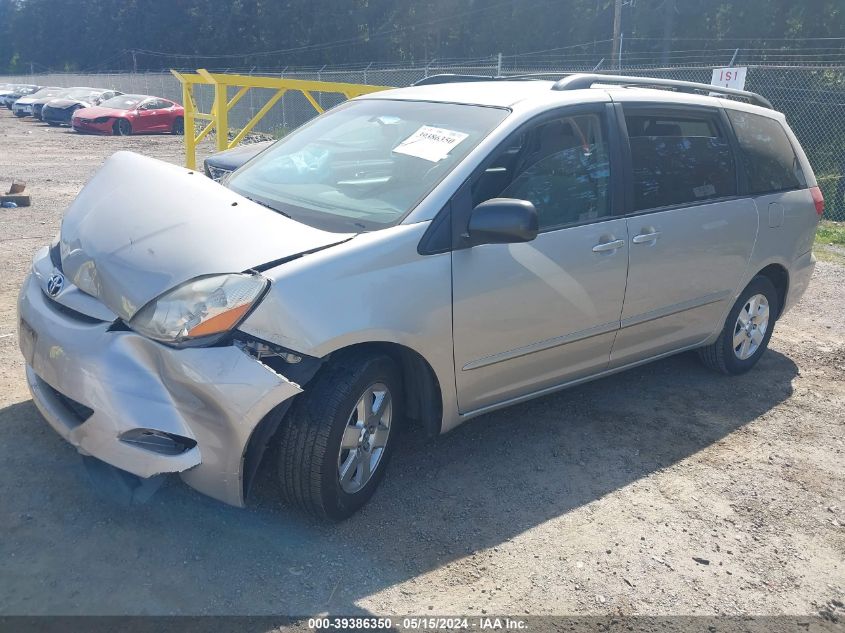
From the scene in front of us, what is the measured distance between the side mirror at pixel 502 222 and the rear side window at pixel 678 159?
1142mm

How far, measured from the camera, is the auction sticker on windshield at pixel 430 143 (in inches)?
151

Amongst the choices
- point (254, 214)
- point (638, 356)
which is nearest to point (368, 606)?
point (254, 214)

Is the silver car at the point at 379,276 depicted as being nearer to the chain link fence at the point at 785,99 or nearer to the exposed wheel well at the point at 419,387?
the exposed wheel well at the point at 419,387

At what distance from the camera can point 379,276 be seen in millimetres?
3293

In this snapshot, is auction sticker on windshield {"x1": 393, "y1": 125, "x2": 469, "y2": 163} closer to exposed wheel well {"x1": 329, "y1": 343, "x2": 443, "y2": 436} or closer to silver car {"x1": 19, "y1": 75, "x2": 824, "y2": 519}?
silver car {"x1": 19, "y1": 75, "x2": 824, "y2": 519}

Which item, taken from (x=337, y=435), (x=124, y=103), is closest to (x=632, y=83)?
(x=337, y=435)

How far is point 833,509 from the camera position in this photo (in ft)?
12.9

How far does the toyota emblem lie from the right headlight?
554 mm

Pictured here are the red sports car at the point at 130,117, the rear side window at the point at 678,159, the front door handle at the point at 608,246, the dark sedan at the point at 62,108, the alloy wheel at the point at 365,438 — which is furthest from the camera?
the dark sedan at the point at 62,108

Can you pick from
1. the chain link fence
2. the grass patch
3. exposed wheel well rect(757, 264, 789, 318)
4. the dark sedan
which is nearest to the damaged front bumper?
exposed wheel well rect(757, 264, 789, 318)

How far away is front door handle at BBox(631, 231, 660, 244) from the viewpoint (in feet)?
14.2

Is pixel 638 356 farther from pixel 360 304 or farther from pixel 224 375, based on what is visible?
pixel 224 375

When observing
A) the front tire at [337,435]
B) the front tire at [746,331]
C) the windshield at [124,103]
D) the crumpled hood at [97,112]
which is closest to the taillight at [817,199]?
the front tire at [746,331]

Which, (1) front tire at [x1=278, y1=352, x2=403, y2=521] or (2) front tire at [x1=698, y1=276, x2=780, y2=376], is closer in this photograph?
(1) front tire at [x1=278, y1=352, x2=403, y2=521]
